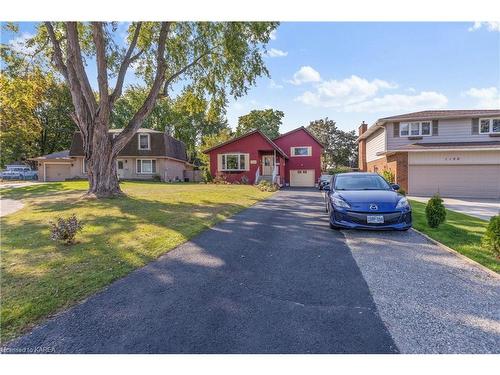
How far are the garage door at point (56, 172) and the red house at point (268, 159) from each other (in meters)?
17.8

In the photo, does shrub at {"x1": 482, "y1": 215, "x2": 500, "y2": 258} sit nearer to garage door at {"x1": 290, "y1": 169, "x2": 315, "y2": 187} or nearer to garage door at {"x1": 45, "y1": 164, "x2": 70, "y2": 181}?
garage door at {"x1": 290, "y1": 169, "x2": 315, "y2": 187}

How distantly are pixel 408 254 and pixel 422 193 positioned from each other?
15.8 metres

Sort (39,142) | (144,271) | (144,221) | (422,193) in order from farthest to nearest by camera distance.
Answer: (39,142), (422,193), (144,221), (144,271)

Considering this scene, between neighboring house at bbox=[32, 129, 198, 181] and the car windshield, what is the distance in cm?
2527

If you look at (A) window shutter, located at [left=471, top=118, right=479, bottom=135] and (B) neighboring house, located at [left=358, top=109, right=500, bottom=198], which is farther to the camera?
(A) window shutter, located at [left=471, top=118, right=479, bottom=135]

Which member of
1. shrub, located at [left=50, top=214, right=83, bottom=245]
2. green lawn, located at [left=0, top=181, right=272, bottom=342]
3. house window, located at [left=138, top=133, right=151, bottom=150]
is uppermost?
house window, located at [left=138, top=133, right=151, bottom=150]

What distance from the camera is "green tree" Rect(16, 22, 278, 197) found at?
1152 centimetres

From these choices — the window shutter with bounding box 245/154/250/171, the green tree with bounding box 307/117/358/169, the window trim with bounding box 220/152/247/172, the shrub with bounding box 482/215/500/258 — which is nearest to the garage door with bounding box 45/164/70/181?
the window trim with bounding box 220/152/247/172

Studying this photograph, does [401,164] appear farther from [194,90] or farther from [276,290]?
[276,290]

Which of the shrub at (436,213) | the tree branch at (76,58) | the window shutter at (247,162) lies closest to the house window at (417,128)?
the window shutter at (247,162)

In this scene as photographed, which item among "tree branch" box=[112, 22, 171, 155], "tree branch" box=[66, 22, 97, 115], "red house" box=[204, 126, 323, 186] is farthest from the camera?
"red house" box=[204, 126, 323, 186]

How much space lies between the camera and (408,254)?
5.04 metres

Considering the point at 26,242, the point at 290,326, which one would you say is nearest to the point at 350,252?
the point at 290,326

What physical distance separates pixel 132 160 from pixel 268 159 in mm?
15493
